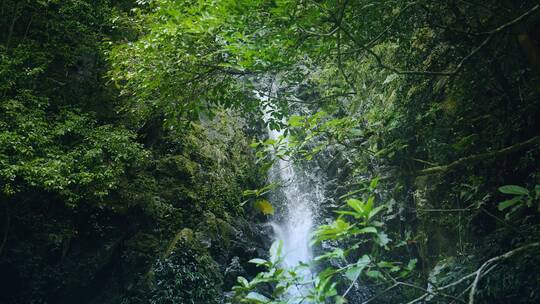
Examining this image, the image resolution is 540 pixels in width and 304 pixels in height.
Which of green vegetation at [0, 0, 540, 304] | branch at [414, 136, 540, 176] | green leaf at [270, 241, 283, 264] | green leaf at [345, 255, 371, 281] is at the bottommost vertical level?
green leaf at [345, 255, 371, 281]

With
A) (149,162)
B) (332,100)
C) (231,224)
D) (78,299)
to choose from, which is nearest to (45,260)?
(78,299)

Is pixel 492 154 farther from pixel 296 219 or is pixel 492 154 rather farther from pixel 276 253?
pixel 296 219

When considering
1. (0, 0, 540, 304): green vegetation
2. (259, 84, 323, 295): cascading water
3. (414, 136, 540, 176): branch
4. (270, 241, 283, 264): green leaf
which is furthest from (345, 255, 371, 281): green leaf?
(259, 84, 323, 295): cascading water

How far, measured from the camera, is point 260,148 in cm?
489

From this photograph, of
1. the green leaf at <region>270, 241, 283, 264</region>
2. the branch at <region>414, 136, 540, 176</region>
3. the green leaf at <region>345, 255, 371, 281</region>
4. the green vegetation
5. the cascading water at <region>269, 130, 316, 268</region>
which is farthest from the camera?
the cascading water at <region>269, 130, 316, 268</region>

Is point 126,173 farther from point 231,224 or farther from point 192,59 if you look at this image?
point 192,59

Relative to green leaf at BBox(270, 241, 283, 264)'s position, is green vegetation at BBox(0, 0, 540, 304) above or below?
above

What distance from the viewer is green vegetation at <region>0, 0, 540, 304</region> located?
2994 mm

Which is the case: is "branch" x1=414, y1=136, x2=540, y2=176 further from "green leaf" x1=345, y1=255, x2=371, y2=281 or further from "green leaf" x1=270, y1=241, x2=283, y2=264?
"green leaf" x1=270, y1=241, x2=283, y2=264

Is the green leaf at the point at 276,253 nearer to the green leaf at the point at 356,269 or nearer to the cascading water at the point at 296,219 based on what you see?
the green leaf at the point at 356,269

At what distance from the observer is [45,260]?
6.54 meters

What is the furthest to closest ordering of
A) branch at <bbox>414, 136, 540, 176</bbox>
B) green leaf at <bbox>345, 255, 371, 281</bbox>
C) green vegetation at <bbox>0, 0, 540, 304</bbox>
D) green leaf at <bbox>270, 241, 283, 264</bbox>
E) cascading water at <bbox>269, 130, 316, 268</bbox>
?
cascading water at <bbox>269, 130, 316, 268</bbox>, green vegetation at <bbox>0, 0, 540, 304</bbox>, branch at <bbox>414, 136, 540, 176</bbox>, green leaf at <bbox>270, 241, 283, 264</bbox>, green leaf at <bbox>345, 255, 371, 281</bbox>

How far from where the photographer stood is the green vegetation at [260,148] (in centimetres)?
299

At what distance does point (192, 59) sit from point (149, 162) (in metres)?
4.60
